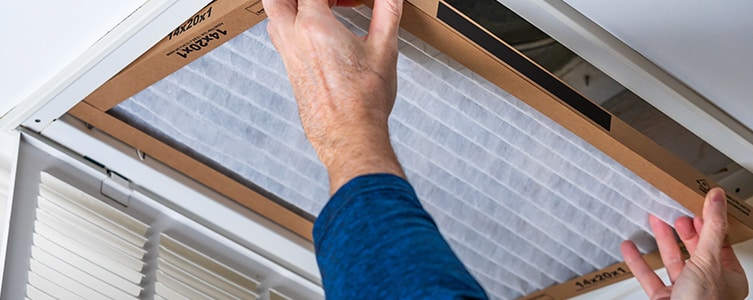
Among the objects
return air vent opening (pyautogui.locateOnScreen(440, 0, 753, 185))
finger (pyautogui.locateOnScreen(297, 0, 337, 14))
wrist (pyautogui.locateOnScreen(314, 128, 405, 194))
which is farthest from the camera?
return air vent opening (pyautogui.locateOnScreen(440, 0, 753, 185))

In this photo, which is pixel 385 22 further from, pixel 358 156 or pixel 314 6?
pixel 358 156

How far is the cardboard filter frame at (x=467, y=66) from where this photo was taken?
107 centimetres

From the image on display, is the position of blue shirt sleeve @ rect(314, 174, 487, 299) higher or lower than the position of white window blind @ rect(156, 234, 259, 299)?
A: lower

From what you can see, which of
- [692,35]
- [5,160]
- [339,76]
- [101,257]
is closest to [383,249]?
[339,76]

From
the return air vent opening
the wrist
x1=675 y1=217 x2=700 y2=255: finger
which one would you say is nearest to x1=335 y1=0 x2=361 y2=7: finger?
the return air vent opening

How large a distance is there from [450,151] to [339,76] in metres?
→ 0.36

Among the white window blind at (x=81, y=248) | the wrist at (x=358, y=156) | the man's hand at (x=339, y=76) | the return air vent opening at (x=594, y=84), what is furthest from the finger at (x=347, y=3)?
the white window blind at (x=81, y=248)

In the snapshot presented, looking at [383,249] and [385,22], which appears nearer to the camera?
[383,249]

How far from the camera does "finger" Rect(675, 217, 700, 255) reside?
4.51 ft

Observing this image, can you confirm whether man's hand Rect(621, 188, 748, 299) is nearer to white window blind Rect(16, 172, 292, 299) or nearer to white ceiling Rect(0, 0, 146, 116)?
white window blind Rect(16, 172, 292, 299)

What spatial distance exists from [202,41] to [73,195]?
1.10 feet

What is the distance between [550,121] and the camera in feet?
3.97

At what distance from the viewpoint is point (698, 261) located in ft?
4.44

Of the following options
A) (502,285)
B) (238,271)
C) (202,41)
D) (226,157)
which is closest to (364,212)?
(202,41)
